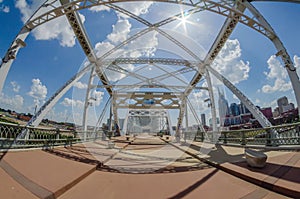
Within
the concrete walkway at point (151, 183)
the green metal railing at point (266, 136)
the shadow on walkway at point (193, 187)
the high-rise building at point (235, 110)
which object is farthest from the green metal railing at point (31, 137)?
the high-rise building at point (235, 110)

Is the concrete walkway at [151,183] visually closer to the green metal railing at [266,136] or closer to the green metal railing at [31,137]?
the green metal railing at [31,137]

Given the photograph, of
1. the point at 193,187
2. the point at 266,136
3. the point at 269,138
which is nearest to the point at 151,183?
the point at 193,187

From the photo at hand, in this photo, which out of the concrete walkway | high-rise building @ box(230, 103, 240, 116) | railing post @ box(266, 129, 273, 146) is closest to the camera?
the concrete walkway

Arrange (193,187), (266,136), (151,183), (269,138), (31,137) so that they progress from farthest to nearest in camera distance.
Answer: (266,136)
(269,138)
(31,137)
(151,183)
(193,187)

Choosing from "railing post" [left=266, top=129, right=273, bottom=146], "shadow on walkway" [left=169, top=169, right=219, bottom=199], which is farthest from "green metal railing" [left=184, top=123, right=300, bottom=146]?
"shadow on walkway" [left=169, top=169, right=219, bottom=199]

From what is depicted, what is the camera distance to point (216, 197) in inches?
89.7

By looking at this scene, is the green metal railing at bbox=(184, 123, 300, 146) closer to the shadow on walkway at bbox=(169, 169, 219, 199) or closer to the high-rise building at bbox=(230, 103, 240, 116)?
the shadow on walkway at bbox=(169, 169, 219, 199)

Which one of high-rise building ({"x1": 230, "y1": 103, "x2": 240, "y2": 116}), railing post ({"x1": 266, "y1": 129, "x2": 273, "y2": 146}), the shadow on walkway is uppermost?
high-rise building ({"x1": 230, "y1": 103, "x2": 240, "y2": 116})

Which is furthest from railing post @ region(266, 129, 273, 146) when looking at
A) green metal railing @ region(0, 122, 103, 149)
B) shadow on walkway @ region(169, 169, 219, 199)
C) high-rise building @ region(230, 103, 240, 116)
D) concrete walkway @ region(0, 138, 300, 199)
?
high-rise building @ region(230, 103, 240, 116)

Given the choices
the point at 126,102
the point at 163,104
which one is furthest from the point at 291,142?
the point at 126,102

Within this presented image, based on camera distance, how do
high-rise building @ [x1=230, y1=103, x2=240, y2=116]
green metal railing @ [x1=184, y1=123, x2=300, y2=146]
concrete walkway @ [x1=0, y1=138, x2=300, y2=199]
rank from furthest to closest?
high-rise building @ [x1=230, y1=103, x2=240, y2=116] < green metal railing @ [x1=184, y1=123, x2=300, y2=146] < concrete walkway @ [x1=0, y1=138, x2=300, y2=199]

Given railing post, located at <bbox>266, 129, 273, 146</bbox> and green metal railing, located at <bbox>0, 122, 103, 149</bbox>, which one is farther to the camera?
railing post, located at <bbox>266, 129, 273, 146</bbox>

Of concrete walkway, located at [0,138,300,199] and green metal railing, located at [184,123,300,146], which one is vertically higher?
green metal railing, located at [184,123,300,146]

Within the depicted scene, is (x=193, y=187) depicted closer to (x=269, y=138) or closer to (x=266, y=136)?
(x=269, y=138)
